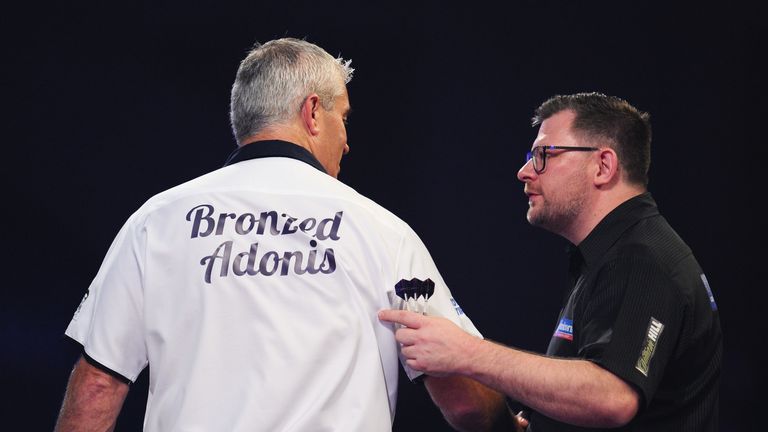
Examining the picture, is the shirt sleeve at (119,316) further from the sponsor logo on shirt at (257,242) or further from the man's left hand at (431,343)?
the man's left hand at (431,343)

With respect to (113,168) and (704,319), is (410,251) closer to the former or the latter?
(704,319)

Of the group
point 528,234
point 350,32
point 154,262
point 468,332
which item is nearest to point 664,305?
point 468,332

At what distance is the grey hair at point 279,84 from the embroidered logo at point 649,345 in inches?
30.9

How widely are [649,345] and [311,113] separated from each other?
31.8 inches

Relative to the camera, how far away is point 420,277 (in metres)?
1.48

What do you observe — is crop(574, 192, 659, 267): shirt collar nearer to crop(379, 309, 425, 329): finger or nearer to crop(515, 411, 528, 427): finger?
crop(515, 411, 528, 427): finger

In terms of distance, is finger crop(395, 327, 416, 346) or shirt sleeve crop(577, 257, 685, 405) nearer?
finger crop(395, 327, 416, 346)

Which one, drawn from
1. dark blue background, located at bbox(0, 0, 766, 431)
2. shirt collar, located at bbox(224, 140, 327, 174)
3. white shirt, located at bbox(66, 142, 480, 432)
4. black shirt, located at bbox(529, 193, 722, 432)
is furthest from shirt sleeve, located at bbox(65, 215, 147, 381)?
dark blue background, located at bbox(0, 0, 766, 431)

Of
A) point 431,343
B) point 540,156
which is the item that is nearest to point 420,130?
point 540,156

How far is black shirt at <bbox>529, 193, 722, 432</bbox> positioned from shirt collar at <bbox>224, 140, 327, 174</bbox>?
636 mm

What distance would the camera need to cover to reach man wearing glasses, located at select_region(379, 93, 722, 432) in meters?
1.51

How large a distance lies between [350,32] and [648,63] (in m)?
1.25

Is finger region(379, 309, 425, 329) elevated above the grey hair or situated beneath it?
situated beneath

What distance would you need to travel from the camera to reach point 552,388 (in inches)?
59.7
